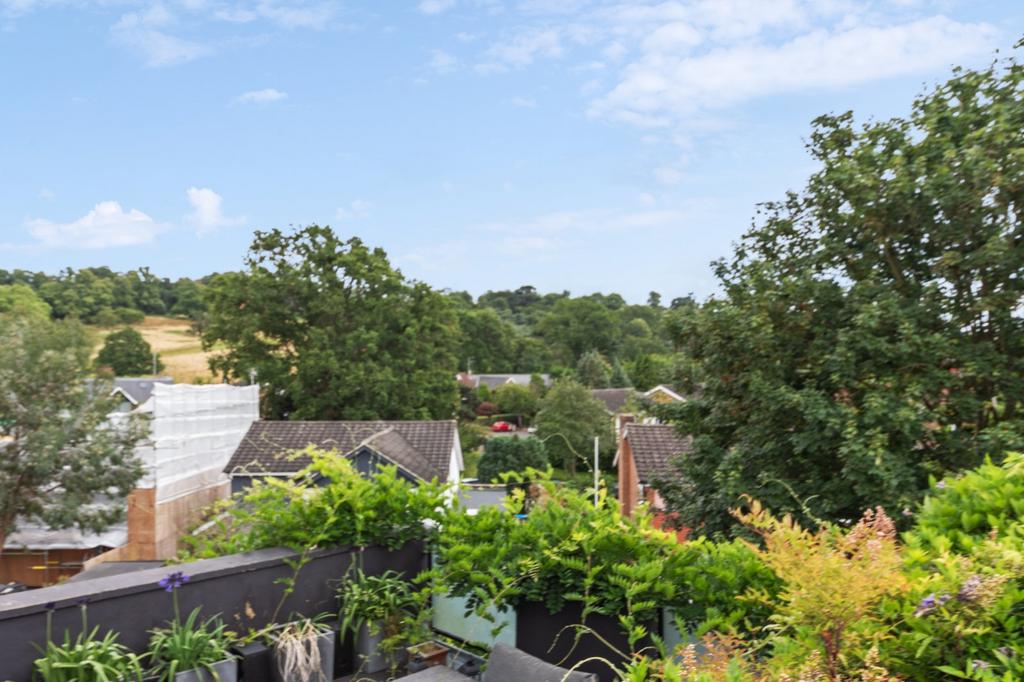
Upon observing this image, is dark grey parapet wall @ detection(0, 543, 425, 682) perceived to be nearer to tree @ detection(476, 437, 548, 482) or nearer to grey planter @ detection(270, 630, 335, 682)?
grey planter @ detection(270, 630, 335, 682)

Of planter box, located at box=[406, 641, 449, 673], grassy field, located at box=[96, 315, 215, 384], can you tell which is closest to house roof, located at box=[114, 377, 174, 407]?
grassy field, located at box=[96, 315, 215, 384]

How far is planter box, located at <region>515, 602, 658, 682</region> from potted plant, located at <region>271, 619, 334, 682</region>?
837 millimetres

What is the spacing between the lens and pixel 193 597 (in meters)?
2.86

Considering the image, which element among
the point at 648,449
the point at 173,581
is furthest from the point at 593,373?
the point at 173,581

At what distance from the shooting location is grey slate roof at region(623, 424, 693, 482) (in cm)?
1520

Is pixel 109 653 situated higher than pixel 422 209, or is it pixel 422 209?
pixel 422 209

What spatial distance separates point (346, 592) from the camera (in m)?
3.32

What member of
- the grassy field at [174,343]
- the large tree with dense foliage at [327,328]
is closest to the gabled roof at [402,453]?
the large tree with dense foliage at [327,328]

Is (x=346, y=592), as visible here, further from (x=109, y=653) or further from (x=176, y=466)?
(x=176, y=466)

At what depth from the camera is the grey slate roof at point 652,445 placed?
49.9ft

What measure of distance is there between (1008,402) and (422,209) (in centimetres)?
1703

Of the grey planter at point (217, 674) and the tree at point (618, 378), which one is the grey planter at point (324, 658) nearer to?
the grey planter at point (217, 674)

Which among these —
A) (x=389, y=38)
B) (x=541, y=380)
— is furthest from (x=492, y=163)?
(x=541, y=380)

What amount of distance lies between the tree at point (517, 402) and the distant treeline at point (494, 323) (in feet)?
34.5
